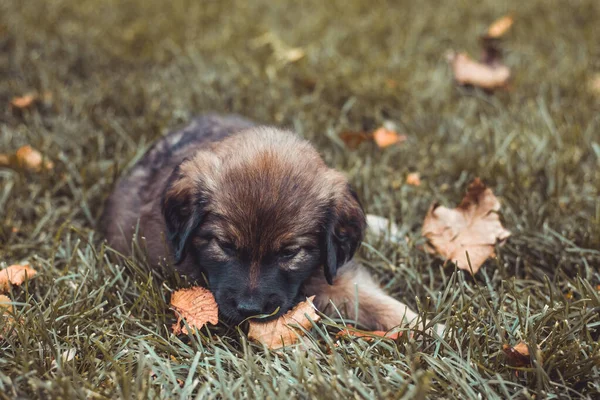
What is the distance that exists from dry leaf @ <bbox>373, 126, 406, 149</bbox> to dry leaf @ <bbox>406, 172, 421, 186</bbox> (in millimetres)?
383

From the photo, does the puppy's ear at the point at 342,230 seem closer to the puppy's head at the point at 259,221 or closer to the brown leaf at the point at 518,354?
the puppy's head at the point at 259,221

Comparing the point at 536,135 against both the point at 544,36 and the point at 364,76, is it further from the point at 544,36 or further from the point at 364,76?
the point at 544,36

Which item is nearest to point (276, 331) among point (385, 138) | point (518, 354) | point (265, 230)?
point (265, 230)

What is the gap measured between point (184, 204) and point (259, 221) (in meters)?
0.49

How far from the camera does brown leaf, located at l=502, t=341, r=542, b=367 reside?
8.88 feet

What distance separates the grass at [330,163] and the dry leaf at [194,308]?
0.08 m

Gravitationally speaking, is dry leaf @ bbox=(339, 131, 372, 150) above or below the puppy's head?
below

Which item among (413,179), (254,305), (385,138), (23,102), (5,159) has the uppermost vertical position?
(23,102)

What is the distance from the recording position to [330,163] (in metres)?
4.54

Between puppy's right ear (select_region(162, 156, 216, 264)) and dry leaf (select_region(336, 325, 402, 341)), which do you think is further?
puppy's right ear (select_region(162, 156, 216, 264))

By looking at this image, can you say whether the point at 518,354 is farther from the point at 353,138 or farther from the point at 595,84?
the point at 595,84

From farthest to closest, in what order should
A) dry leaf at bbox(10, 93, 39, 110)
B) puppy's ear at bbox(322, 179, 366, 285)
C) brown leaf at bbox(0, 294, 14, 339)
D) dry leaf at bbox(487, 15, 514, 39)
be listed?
dry leaf at bbox(487, 15, 514, 39) → dry leaf at bbox(10, 93, 39, 110) → puppy's ear at bbox(322, 179, 366, 285) → brown leaf at bbox(0, 294, 14, 339)

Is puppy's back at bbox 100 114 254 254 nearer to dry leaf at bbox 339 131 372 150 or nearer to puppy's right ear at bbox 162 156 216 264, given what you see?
puppy's right ear at bbox 162 156 216 264

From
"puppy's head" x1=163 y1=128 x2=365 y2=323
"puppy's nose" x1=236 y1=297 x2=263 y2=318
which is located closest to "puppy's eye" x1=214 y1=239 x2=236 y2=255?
"puppy's head" x1=163 y1=128 x2=365 y2=323
